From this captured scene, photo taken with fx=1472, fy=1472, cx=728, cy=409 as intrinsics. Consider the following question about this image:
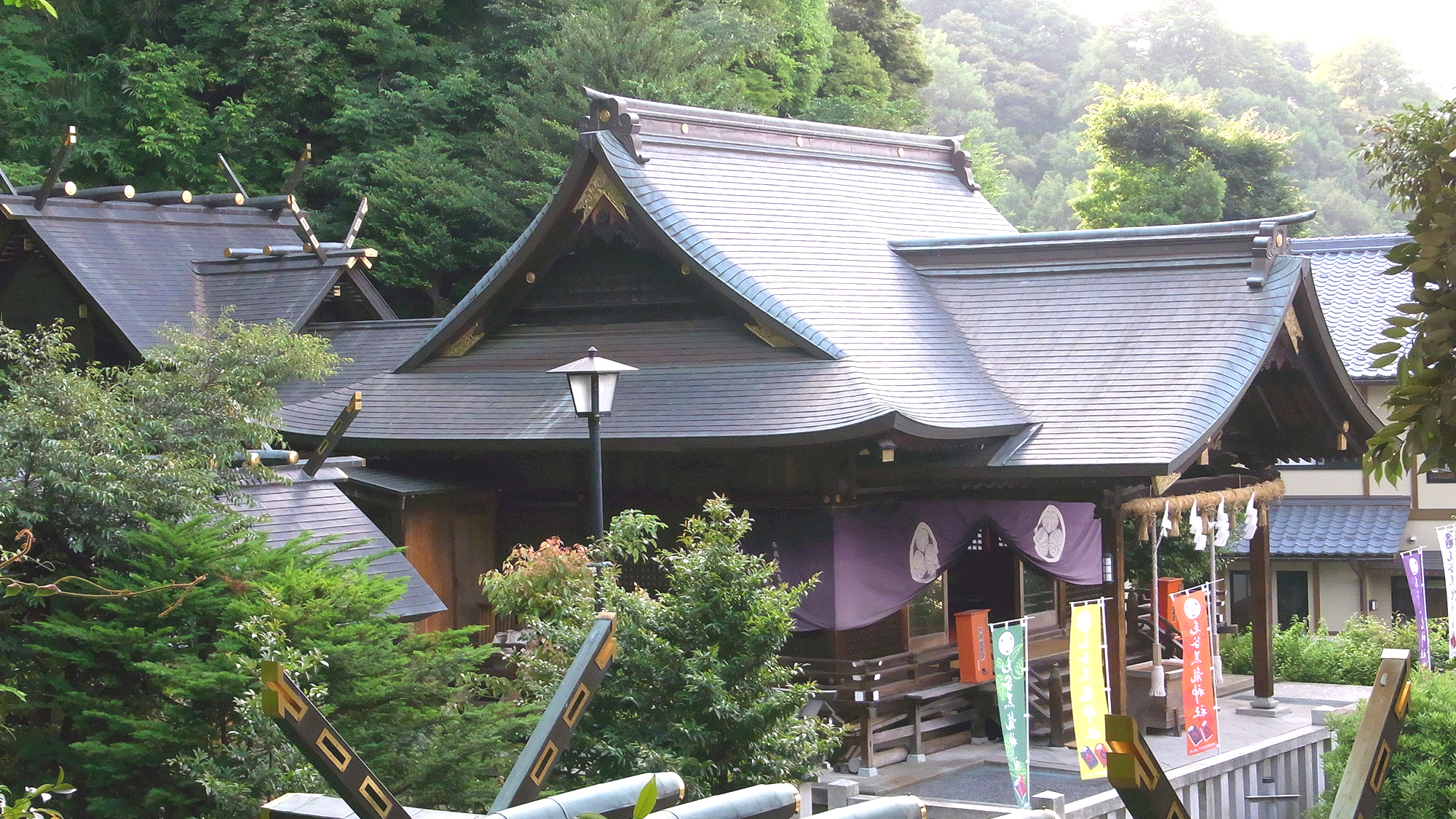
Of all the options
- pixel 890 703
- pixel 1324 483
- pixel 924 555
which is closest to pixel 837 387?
pixel 924 555

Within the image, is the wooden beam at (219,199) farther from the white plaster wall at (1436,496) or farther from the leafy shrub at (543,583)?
the white plaster wall at (1436,496)

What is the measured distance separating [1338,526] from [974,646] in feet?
38.2

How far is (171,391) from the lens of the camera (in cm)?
884

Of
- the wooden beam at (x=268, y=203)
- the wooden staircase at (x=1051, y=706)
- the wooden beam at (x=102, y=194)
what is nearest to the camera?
the wooden staircase at (x=1051, y=706)

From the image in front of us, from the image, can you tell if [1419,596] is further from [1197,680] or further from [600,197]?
[600,197]

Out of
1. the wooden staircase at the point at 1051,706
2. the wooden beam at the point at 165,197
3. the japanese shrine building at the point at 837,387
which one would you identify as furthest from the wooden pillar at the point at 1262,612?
the wooden beam at the point at 165,197

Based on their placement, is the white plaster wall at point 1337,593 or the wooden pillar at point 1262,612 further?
the white plaster wall at point 1337,593

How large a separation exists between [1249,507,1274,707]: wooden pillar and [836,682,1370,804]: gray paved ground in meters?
0.33

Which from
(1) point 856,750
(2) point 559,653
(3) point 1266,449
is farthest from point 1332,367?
(2) point 559,653

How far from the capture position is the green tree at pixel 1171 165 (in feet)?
105

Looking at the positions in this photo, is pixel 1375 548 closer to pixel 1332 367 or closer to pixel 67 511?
pixel 1332 367

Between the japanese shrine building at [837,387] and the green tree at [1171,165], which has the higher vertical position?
the green tree at [1171,165]

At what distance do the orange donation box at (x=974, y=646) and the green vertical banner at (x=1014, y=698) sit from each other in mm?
2391

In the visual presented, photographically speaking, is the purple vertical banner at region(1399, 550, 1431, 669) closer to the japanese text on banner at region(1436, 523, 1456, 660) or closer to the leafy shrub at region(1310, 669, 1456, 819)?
the japanese text on banner at region(1436, 523, 1456, 660)
